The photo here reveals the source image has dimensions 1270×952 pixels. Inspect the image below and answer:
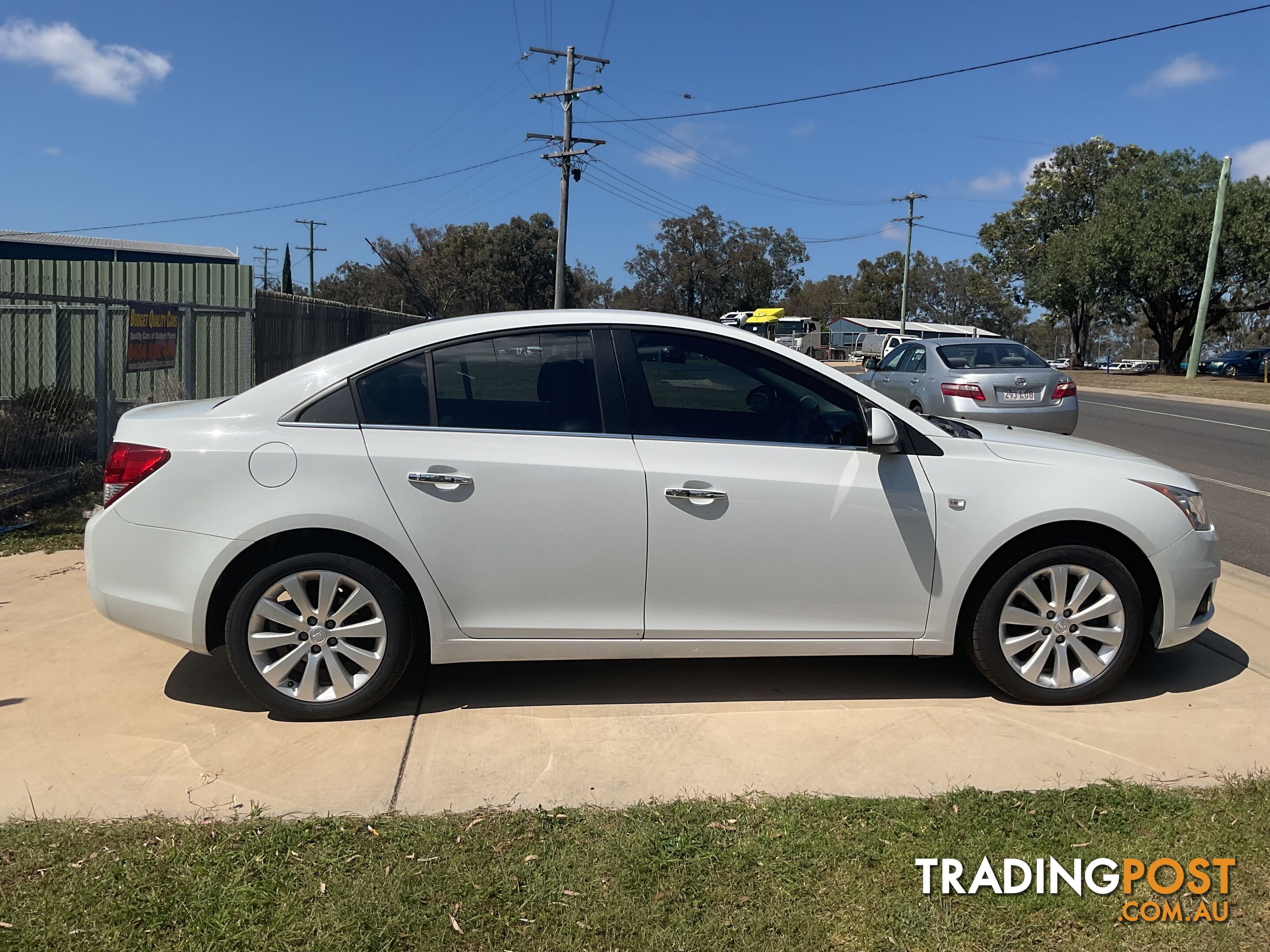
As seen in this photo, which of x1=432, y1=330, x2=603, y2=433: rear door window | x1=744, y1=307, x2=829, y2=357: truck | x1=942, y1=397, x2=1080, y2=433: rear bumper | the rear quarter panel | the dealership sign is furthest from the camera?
x1=744, y1=307, x2=829, y2=357: truck

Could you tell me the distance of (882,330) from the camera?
75.4m

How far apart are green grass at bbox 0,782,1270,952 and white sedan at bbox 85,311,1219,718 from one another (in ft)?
2.88

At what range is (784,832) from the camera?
124 inches

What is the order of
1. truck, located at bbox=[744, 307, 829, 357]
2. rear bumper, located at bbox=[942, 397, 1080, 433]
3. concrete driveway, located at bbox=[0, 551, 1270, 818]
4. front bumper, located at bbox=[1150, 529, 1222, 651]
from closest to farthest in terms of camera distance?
concrete driveway, located at bbox=[0, 551, 1270, 818], front bumper, located at bbox=[1150, 529, 1222, 651], rear bumper, located at bbox=[942, 397, 1080, 433], truck, located at bbox=[744, 307, 829, 357]

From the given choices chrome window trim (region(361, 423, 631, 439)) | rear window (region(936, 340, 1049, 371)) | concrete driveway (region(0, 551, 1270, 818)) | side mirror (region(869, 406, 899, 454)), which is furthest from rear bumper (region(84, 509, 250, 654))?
rear window (region(936, 340, 1049, 371))

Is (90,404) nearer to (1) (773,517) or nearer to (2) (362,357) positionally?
(2) (362,357)

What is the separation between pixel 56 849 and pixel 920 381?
35.8ft

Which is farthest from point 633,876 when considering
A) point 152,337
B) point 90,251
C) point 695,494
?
point 90,251

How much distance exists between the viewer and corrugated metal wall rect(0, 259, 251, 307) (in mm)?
15906

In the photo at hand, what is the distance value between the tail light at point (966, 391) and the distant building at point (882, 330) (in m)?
51.3

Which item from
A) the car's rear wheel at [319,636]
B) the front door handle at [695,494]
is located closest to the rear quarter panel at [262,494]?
the car's rear wheel at [319,636]

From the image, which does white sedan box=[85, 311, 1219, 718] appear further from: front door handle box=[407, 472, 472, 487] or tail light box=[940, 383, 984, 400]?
tail light box=[940, 383, 984, 400]

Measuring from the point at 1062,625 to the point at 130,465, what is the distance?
3956 millimetres

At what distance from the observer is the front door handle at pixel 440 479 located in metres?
3.92
